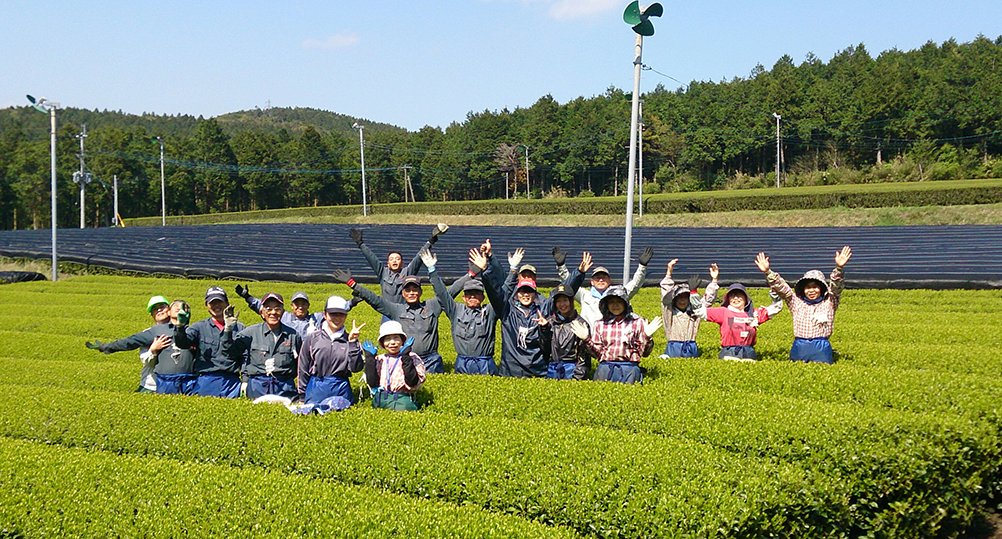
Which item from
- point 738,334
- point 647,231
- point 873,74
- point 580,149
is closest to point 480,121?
point 580,149

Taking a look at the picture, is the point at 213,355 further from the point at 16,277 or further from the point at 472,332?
the point at 16,277

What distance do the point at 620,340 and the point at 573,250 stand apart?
1777 centimetres

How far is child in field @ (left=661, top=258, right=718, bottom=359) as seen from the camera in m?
9.91

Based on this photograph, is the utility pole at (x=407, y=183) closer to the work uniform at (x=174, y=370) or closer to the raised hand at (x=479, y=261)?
the work uniform at (x=174, y=370)

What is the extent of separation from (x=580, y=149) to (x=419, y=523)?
74.9 meters

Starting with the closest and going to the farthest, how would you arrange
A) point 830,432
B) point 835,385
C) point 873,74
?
point 830,432
point 835,385
point 873,74

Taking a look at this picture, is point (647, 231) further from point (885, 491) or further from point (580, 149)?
point (580, 149)

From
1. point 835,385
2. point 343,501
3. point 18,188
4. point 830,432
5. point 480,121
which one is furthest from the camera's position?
point 480,121

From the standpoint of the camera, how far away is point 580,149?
77938 mm

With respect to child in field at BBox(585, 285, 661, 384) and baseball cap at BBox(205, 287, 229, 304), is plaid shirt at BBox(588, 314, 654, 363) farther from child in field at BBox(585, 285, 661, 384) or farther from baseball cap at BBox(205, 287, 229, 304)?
baseball cap at BBox(205, 287, 229, 304)

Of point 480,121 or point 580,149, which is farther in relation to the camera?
point 480,121

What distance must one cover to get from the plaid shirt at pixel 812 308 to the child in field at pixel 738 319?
0.23 m

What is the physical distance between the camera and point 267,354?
8469mm

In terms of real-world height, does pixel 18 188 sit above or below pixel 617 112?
below
